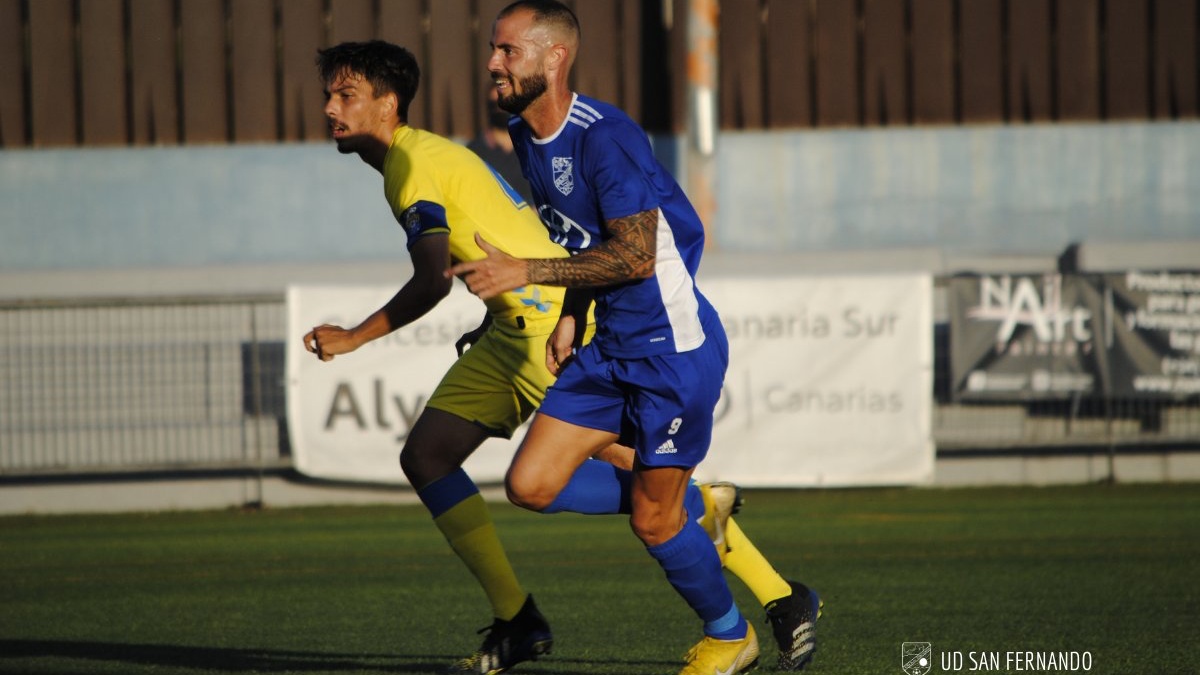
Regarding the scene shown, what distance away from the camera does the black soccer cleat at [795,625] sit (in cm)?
509

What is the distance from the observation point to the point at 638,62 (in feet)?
54.5

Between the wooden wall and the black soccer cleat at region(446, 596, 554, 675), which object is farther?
the wooden wall

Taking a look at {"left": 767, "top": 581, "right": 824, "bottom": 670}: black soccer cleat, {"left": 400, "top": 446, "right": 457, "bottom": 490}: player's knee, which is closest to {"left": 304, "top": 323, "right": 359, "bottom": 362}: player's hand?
{"left": 400, "top": 446, "right": 457, "bottom": 490}: player's knee

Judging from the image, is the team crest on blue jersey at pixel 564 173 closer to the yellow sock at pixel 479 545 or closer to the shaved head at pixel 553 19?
the shaved head at pixel 553 19

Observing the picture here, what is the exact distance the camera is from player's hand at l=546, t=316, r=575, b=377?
16.7 ft

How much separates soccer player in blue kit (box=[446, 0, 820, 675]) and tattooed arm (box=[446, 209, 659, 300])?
0.03 ft

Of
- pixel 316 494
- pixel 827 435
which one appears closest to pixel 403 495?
pixel 316 494

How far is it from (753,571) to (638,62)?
12.0m

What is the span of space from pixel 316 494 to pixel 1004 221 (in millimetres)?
8733

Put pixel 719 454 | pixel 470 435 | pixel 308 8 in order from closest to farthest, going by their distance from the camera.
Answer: pixel 470 435 < pixel 719 454 < pixel 308 8

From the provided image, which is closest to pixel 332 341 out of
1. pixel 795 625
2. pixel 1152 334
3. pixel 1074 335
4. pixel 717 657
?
pixel 717 657

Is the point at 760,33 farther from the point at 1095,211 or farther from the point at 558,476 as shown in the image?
the point at 558,476

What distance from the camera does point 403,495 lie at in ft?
39.7

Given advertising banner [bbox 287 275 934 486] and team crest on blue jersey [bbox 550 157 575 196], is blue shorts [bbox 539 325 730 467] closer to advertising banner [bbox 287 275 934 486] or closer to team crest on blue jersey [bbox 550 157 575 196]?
team crest on blue jersey [bbox 550 157 575 196]
